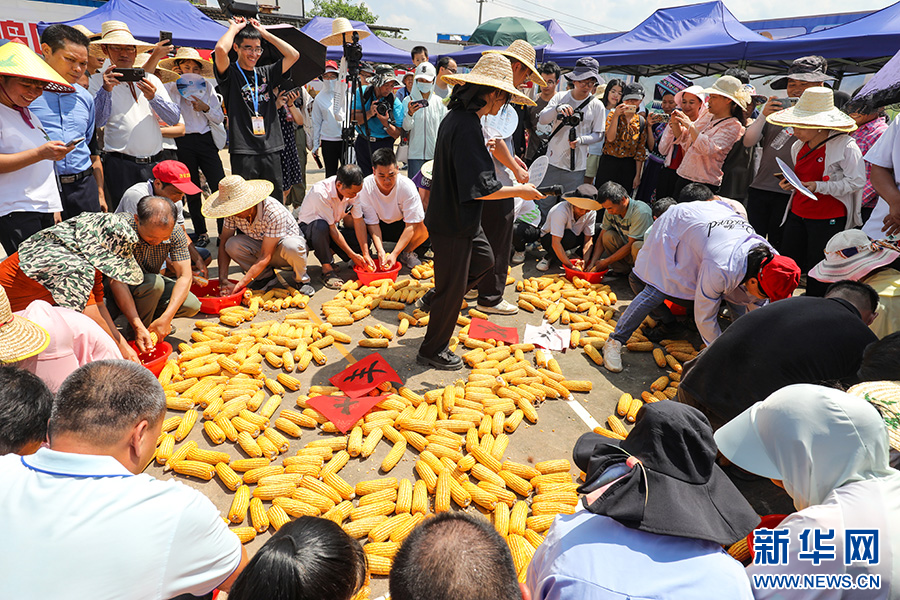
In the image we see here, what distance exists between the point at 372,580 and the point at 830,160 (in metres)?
5.92

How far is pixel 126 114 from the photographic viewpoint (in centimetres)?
603

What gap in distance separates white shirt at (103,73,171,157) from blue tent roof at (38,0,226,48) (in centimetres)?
1052

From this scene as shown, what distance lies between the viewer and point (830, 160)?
5.24 m

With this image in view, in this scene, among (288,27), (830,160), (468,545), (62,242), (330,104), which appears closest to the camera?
(468,545)

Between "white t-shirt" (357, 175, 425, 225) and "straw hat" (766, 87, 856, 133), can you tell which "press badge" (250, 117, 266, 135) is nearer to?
"white t-shirt" (357, 175, 425, 225)

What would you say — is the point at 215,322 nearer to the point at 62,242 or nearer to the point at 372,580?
the point at 62,242

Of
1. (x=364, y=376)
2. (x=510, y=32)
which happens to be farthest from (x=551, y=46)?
(x=364, y=376)

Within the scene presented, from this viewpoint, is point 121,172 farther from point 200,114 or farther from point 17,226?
point 17,226

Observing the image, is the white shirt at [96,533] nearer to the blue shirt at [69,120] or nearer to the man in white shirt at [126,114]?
the blue shirt at [69,120]

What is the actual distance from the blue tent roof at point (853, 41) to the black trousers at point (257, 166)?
10011 mm

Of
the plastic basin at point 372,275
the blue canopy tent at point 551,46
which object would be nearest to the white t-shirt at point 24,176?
the plastic basin at point 372,275

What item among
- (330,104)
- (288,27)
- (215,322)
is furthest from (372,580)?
(330,104)

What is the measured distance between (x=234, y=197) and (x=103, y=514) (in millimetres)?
4642

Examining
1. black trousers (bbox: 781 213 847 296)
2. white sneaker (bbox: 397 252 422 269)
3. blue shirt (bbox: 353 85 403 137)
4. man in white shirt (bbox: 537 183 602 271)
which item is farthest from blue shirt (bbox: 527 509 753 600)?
blue shirt (bbox: 353 85 403 137)
